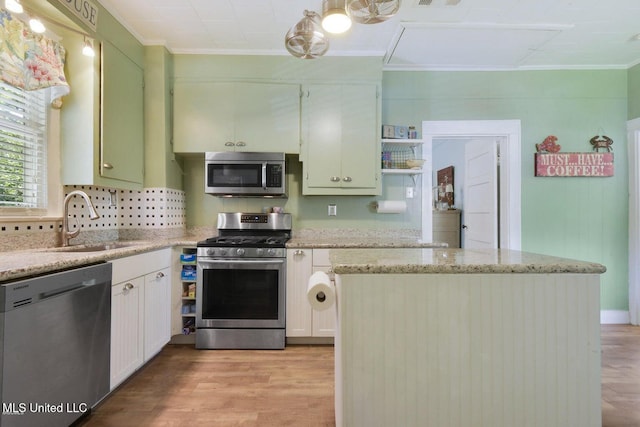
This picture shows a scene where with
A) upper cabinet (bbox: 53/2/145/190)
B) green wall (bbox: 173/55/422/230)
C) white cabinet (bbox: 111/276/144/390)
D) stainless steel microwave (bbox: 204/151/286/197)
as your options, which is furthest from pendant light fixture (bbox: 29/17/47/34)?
white cabinet (bbox: 111/276/144/390)

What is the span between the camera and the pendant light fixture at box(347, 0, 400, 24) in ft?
4.20

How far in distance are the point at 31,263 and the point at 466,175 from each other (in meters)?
4.16

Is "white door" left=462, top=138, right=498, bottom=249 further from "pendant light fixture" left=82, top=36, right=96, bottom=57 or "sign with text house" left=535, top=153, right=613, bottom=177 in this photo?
"pendant light fixture" left=82, top=36, right=96, bottom=57

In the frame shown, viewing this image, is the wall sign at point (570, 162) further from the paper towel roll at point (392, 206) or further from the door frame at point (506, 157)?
the paper towel roll at point (392, 206)

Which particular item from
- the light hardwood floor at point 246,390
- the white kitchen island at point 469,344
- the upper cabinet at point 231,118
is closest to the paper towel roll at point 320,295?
the white kitchen island at point 469,344

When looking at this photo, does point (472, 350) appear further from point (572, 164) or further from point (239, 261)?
point (572, 164)

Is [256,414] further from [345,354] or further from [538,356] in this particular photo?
[538,356]

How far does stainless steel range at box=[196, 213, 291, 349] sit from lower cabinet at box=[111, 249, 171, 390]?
0.25m

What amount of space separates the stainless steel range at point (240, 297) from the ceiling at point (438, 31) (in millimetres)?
1774

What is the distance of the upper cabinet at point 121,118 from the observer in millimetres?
2211

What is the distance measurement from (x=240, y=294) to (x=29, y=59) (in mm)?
2070

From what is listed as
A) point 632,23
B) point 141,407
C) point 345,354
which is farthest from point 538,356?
point 632,23

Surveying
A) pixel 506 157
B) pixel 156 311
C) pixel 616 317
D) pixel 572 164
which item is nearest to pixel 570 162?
pixel 572 164

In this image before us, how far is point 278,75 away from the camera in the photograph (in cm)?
280
